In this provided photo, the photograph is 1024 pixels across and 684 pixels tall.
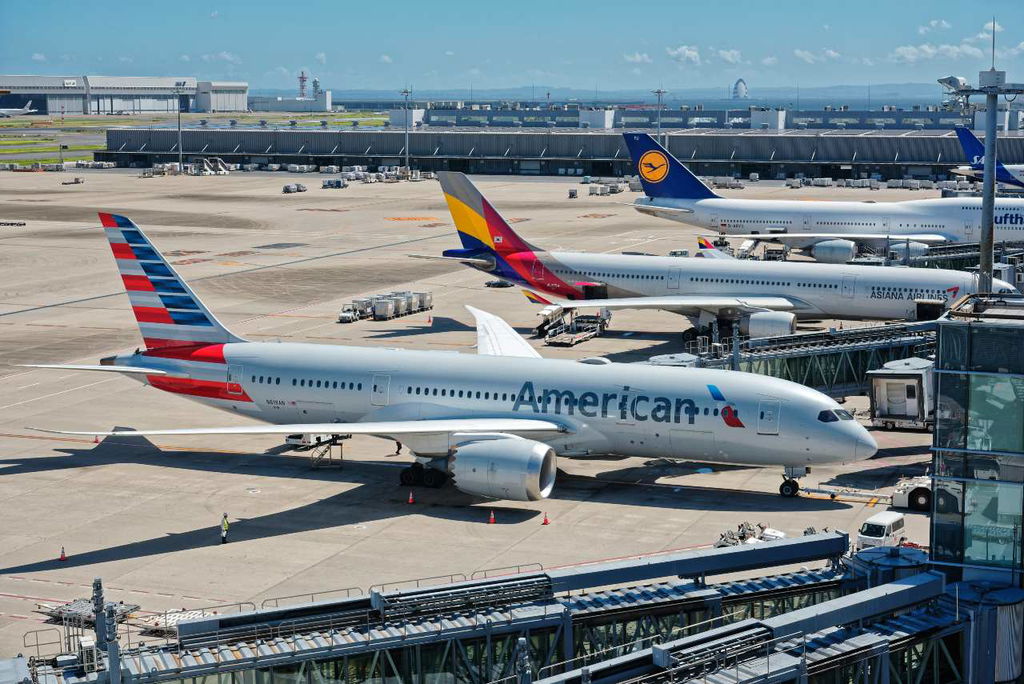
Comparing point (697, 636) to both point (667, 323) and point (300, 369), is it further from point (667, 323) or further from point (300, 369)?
point (667, 323)

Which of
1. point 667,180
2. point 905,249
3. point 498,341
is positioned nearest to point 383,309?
point 498,341

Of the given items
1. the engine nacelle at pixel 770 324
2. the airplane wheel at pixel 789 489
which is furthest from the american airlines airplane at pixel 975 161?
the airplane wheel at pixel 789 489

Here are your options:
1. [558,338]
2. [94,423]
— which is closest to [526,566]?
[94,423]

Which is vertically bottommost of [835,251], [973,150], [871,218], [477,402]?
[477,402]

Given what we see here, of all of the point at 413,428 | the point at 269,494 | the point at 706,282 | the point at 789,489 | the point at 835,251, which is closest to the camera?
the point at 789,489

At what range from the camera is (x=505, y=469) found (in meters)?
39.9

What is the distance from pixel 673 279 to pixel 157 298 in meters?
31.0

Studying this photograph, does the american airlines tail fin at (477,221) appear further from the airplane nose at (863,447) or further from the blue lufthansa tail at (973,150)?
the blue lufthansa tail at (973,150)

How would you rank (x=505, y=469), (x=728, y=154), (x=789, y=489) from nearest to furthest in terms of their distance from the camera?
(x=505, y=469), (x=789, y=489), (x=728, y=154)

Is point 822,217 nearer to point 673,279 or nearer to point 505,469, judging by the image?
point 673,279

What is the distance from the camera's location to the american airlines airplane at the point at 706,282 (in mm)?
65312

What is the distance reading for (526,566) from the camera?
3506 centimetres

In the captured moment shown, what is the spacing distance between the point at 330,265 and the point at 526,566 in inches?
2659

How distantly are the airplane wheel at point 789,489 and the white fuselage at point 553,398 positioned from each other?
862 millimetres
